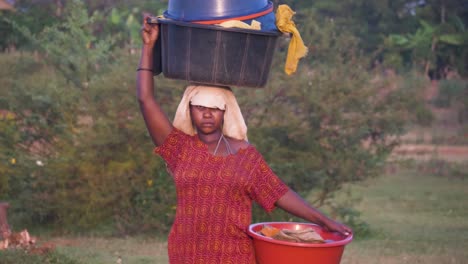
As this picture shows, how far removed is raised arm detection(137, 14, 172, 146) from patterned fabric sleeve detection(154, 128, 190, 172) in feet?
0.08

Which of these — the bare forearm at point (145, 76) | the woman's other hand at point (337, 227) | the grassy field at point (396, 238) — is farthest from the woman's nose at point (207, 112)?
the grassy field at point (396, 238)

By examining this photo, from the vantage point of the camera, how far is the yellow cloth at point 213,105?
12.9ft

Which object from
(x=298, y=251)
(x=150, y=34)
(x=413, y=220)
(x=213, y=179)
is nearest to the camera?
(x=298, y=251)

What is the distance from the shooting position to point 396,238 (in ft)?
30.4

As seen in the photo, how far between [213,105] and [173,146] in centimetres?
32

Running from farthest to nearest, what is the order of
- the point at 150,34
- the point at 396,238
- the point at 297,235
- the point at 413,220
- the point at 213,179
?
the point at 413,220 < the point at 396,238 < the point at 150,34 < the point at 213,179 < the point at 297,235

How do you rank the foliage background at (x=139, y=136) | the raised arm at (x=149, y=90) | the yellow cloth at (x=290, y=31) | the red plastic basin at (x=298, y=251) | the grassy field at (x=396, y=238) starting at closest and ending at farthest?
1. the red plastic basin at (x=298, y=251)
2. the yellow cloth at (x=290, y=31)
3. the raised arm at (x=149, y=90)
4. the grassy field at (x=396, y=238)
5. the foliage background at (x=139, y=136)

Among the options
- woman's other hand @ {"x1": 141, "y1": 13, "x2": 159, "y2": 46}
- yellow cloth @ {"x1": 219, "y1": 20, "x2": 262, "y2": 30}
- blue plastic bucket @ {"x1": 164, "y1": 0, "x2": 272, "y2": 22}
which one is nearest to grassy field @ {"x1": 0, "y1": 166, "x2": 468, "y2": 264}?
woman's other hand @ {"x1": 141, "y1": 13, "x2": 159, "y2": 46}

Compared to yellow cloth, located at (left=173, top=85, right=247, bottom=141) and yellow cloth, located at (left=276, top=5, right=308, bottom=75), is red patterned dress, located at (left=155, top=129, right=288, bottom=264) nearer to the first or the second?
yellow cloth, located at (left=173, top=85, right=247, bottom=141)

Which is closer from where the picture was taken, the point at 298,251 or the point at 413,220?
the point at 298,251

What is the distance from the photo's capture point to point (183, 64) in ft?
12.6

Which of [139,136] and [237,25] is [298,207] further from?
[139,136]

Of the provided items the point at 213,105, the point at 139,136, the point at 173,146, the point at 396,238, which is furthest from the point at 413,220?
the point at 213,105

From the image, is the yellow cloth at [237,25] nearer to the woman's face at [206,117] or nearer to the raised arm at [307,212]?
the woman's face at [206,117]
